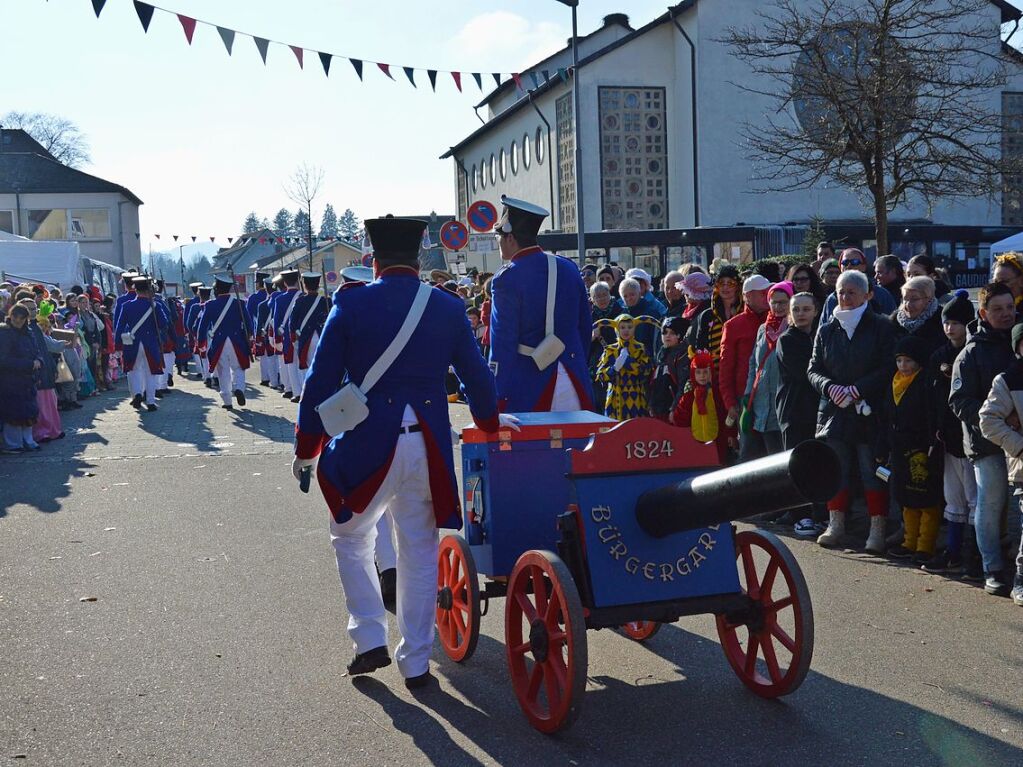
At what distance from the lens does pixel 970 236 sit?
36406 mm

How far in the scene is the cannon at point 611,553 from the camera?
176 inches

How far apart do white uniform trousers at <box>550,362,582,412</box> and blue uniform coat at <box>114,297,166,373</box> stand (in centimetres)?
1277

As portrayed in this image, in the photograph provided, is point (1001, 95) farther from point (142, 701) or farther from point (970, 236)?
point (142, 701)

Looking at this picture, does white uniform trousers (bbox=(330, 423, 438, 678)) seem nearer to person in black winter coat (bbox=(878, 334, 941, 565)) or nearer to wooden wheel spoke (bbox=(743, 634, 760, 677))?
wooden wheel spoke (bbox=(743, 634, 760, 677))

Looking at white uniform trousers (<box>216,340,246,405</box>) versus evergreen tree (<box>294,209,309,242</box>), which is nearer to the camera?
white uniform trousers (<box>216,340,246,405</box>)

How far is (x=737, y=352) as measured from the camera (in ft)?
29.6

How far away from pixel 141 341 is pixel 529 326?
12800 millimetres

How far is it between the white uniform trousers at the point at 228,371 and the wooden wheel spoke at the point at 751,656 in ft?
46.9

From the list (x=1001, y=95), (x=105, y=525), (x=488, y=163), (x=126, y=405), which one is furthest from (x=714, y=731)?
(x=488, y=163)

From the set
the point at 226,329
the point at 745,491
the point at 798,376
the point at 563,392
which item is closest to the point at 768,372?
the point at 798,376

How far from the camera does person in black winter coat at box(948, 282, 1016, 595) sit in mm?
6562

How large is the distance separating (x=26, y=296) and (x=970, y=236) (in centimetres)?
2926

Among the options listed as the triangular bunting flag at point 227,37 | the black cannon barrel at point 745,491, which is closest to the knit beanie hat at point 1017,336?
the black cannon barrel at point 745,491

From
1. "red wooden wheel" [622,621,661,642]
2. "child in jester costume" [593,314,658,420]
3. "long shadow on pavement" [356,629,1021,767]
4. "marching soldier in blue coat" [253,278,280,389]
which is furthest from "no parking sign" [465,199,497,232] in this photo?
"long shadow on pavement" [356,629,1021,767]
